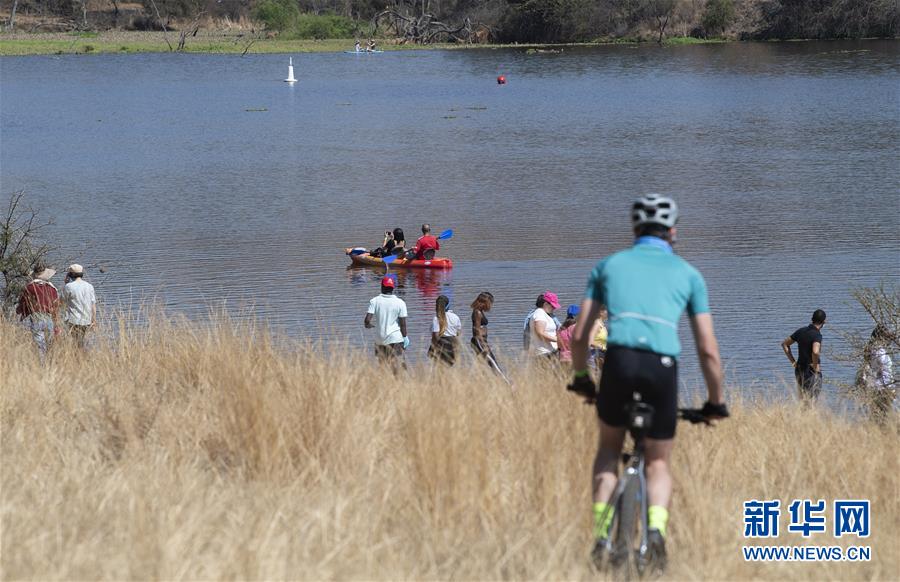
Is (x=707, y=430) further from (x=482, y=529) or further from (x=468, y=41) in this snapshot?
(x=468, y=41)

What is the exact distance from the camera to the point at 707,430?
8070mm

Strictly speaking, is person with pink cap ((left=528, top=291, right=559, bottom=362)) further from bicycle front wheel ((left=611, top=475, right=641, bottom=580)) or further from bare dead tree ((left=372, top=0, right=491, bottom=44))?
bare dead tree ((left=372, top=0, right=491, bottom=44))

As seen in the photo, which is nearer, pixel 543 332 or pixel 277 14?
pixel 543 332

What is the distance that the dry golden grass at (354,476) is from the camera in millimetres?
5559

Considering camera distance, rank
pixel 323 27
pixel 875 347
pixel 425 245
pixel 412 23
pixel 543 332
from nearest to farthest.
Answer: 1. pixel 875 347
2. pixel 543 332
3. pixel 425 245
4. pixel 412 23
5. pixel 323 27

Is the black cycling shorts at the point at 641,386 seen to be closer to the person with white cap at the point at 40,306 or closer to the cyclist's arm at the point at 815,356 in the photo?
the person with white cap at the point at 40,306

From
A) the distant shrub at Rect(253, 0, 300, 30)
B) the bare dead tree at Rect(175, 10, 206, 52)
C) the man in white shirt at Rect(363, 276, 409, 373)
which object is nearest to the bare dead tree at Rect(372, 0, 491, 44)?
the distant shrub at Rect(253, 0, 300, 30)

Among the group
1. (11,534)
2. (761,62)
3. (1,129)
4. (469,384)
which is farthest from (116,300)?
(761,62)

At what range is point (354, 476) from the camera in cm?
674

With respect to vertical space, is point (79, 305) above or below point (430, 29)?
below

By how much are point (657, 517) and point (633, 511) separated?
0.11 meters

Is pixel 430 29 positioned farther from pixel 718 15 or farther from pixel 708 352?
pixel 708 352

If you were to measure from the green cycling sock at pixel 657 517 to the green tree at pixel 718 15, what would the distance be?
104m

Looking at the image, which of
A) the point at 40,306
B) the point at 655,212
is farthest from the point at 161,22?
the point at 655,212
